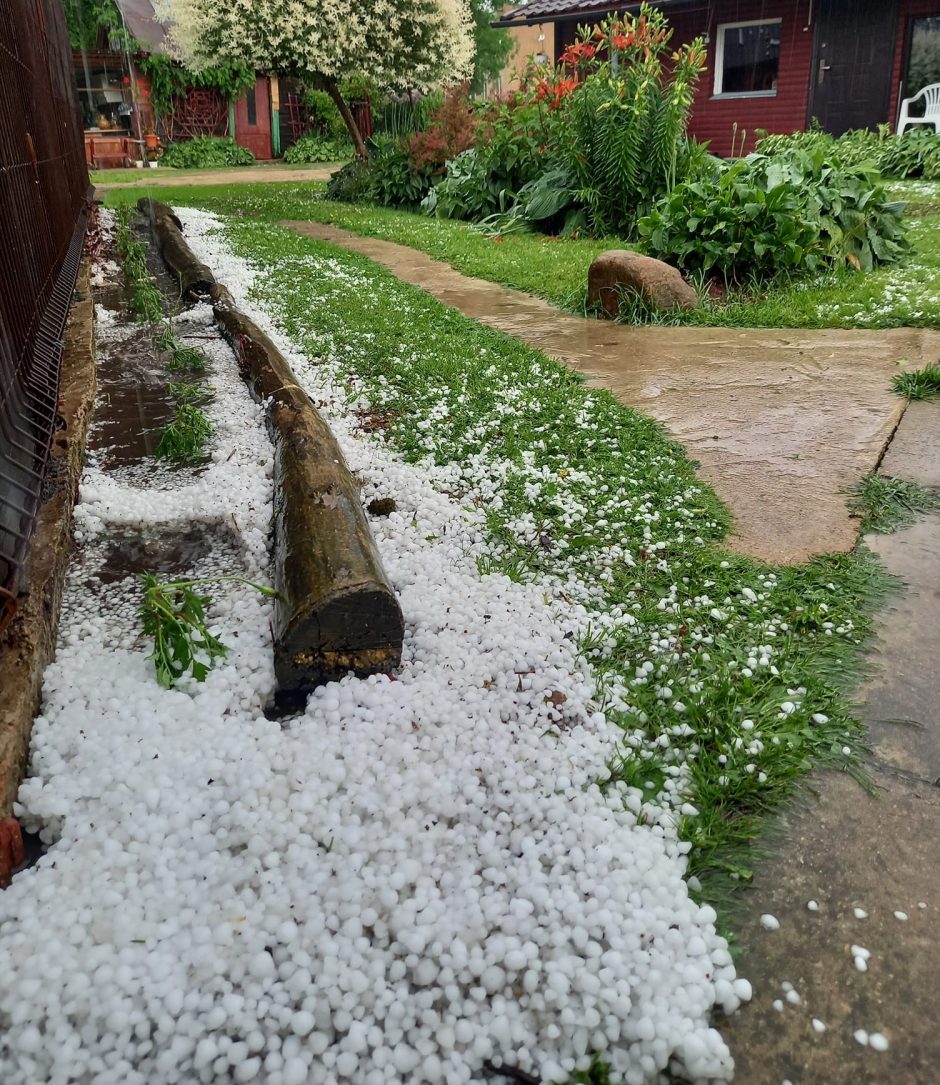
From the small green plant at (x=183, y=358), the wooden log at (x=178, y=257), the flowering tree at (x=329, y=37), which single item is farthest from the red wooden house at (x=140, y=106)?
the small green plant at (x=183, y=358)

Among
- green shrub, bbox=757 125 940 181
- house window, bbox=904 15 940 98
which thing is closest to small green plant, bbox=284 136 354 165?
house window, bbox=904 15 940 98

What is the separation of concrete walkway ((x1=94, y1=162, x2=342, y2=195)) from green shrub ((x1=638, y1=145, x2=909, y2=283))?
463 inches

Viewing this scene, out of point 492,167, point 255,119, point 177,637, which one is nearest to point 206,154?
point 255,119

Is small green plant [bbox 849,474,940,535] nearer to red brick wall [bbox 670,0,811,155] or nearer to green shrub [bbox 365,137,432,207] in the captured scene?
green shrub [bbox 365,137,432,207]

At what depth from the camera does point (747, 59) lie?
15.8m

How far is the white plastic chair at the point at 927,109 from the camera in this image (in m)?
13.4

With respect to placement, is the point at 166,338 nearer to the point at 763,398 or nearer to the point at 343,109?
the point at 763,398

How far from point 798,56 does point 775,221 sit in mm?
11374

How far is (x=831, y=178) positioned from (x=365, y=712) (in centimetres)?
656

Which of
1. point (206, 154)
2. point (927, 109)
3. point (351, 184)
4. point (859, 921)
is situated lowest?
point (859, 921)

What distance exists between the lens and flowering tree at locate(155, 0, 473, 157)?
39.3 feet

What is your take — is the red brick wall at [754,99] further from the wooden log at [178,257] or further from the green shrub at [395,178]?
the wooden log at [178,257]

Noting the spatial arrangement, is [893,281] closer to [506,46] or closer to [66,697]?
[66,697]

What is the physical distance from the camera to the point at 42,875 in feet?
5.10
